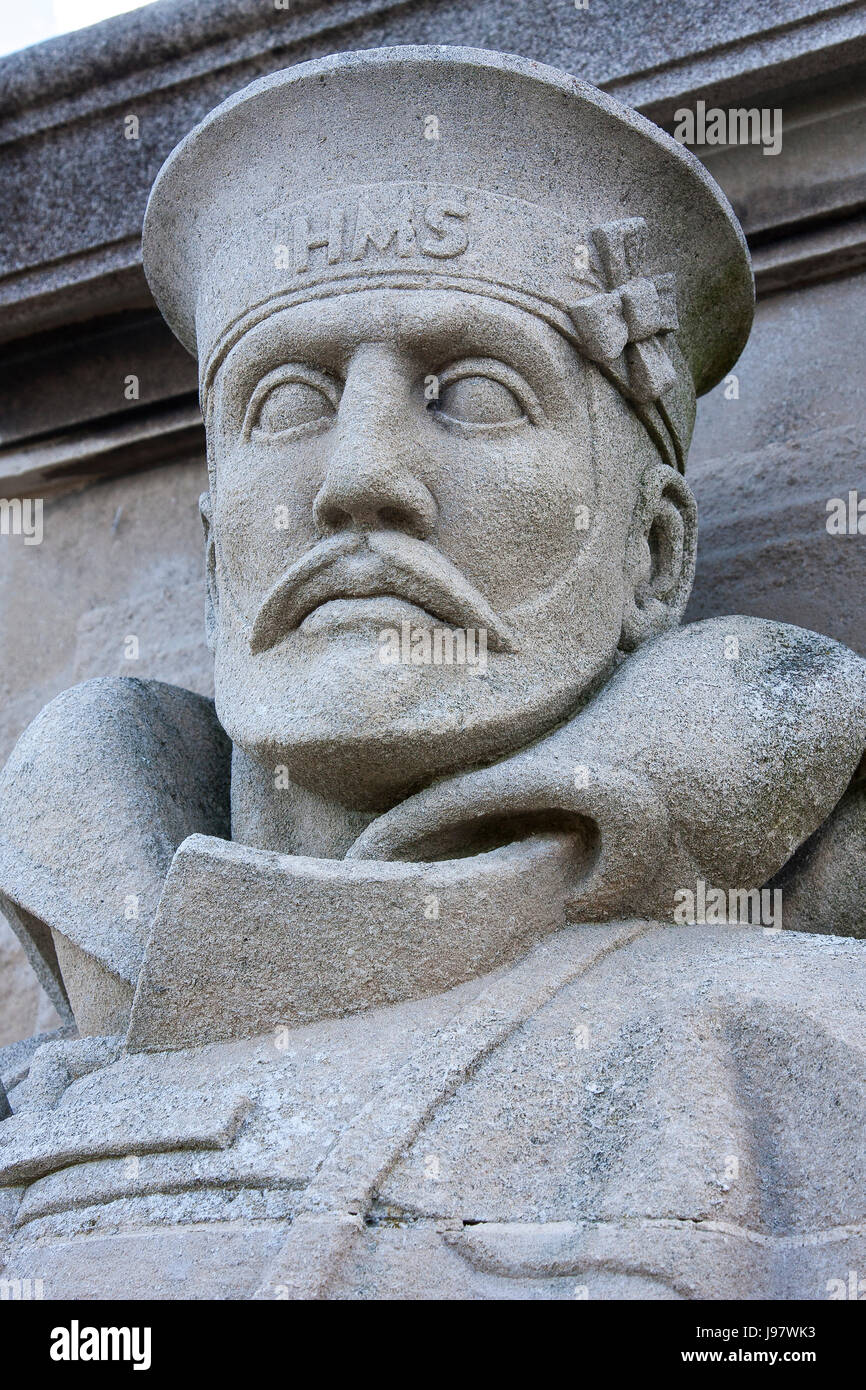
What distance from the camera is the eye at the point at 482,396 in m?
2.84

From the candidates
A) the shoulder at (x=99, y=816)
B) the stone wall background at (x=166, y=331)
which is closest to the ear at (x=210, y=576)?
the shoulder at (x=99, y=816)

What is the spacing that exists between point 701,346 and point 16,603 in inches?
80.1

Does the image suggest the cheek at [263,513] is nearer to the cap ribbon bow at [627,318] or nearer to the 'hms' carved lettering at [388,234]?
the 'hms' carved lettering at [388,234]

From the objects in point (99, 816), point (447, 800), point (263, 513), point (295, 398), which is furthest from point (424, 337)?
point (99, 816)

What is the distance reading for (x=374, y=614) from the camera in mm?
2693

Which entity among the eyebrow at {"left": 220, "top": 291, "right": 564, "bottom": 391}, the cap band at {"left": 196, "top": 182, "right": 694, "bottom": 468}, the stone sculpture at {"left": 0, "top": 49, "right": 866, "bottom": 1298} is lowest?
the stone sculpture at {"left": 0, "top": 49, "right": 866, "bottom": 1298}

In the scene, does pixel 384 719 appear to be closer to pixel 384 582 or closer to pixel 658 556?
pixel 384 582

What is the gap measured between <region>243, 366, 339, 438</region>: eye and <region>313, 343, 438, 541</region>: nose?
0.07 metres

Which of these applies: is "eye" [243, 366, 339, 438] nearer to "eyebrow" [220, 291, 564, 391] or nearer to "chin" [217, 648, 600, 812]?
"eyebrow" [220, 291, 564, 391]

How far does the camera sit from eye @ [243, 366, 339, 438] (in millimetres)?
2891

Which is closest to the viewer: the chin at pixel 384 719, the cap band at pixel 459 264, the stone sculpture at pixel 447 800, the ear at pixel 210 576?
the stone sculpture at pixel 447 800

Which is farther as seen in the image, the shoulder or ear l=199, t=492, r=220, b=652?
ear l=199, t=492, r=220, b=652

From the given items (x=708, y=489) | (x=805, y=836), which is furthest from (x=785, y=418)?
(x=805, y=836)

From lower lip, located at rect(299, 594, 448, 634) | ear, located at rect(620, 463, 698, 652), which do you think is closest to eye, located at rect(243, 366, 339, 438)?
lower lip, located at rect(299, 594, 448, 634)
